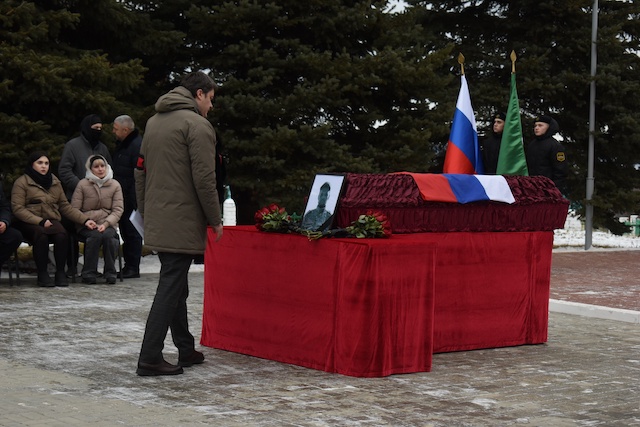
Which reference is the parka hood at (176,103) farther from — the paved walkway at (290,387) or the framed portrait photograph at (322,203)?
the paved walkway at (290,387)

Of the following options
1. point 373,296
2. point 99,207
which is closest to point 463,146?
point 373,296

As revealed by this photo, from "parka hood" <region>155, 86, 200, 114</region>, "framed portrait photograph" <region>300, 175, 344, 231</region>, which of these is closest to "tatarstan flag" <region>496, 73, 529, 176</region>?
"framed portrait photograph" <region>300, 175, 344, 231</region>

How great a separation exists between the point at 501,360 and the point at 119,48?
11.7 m

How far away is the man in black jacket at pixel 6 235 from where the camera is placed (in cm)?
1316

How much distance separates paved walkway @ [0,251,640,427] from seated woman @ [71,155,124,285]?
3098 millimetres

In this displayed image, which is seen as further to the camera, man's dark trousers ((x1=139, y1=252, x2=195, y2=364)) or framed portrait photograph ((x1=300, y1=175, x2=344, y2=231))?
framed portrait photograph ((x1=300, y1=175, x2=344, y2=231))

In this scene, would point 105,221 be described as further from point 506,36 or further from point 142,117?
point 506,36

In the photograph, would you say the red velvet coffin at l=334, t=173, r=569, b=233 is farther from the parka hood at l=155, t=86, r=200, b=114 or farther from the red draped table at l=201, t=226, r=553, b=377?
the parka hood at l=155, t=86, r=200, b=114

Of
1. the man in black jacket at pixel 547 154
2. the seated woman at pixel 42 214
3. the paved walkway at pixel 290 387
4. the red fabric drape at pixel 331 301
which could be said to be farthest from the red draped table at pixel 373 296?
the seated woman at pixel 42 214

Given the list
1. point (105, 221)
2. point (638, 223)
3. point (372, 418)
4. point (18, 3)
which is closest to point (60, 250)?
point (105, 221)

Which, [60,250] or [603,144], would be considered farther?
[603,144]

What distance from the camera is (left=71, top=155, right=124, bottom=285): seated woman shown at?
45.8 feet

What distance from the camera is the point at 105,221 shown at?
550 inches

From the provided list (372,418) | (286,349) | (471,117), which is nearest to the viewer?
(372,418)
